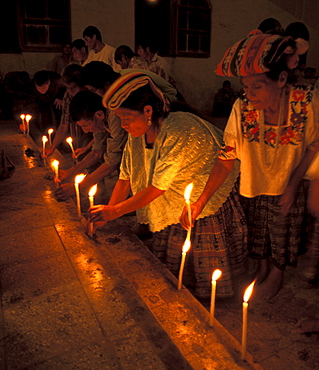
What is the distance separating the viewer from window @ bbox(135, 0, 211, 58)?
1021 cm

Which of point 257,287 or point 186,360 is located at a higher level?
point 186,360

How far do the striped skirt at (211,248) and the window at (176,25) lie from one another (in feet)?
28.5

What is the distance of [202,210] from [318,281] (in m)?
1.16

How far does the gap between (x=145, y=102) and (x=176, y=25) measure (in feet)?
31.1

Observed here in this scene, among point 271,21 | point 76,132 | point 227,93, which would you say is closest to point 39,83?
point 76,132

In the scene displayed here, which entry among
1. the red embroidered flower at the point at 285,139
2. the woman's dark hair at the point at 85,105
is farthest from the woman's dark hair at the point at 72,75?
the red embroidered flower at the point at 285,139

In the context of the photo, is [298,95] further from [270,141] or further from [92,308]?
[92,308]

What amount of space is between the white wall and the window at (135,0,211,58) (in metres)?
0.24

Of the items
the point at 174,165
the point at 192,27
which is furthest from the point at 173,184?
the point at 192,27

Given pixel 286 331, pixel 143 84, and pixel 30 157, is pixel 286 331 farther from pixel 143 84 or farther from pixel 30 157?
pixel 30 157

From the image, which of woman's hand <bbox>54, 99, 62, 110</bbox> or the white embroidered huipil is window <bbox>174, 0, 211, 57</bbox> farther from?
the white embroidered huipil

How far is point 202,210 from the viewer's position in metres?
2.50

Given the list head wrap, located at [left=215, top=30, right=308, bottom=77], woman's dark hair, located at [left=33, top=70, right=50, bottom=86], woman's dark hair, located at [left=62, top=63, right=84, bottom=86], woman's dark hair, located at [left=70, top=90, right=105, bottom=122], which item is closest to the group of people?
head wrap, located at [left=215, top=30, right=308, bottom=77]

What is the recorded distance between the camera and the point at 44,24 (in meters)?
9.09
